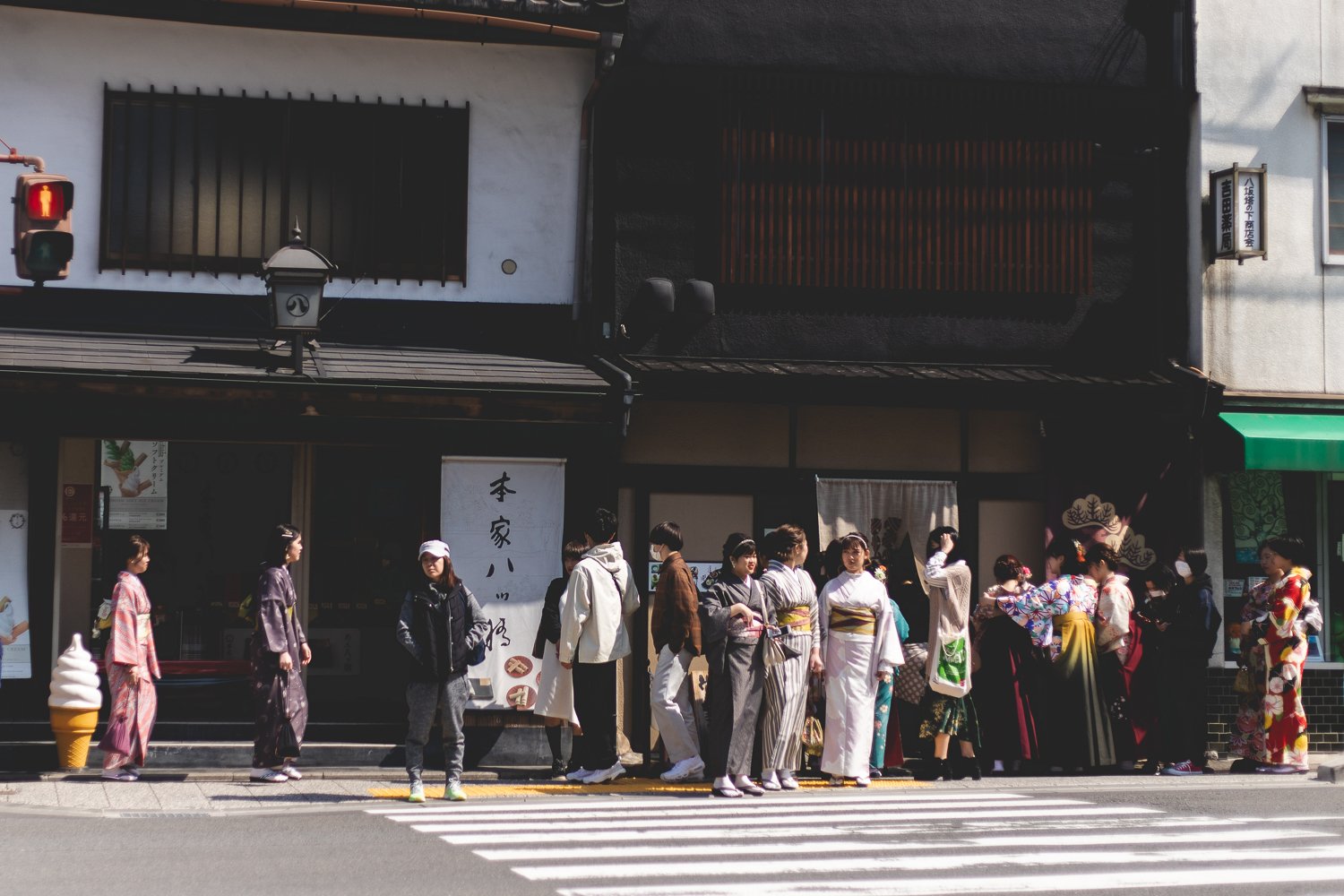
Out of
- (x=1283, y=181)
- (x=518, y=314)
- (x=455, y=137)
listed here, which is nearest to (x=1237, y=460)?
(x=1283, y=181)

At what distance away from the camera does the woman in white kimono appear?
12695 millimetres

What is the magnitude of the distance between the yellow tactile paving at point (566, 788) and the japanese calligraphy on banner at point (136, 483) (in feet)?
11.7

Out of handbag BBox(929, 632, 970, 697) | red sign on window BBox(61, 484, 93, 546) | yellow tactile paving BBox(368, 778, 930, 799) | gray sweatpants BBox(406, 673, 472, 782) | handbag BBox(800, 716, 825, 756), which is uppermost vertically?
red sign on window BBox(61, 484, 93, 546)

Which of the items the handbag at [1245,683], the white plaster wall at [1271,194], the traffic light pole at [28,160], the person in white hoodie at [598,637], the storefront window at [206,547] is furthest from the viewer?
the white plaster wall at [1271,194]

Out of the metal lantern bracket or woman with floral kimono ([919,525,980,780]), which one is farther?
the metal lantern bracket

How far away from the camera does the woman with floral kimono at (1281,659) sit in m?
14.0

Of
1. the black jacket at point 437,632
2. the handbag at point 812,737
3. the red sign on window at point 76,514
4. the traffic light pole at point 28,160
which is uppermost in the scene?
the traffic light pole at point 28,160

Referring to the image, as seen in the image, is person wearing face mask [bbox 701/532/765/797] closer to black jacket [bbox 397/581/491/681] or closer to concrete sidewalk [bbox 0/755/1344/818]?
concrete sidewalk [bbox 0/755/1344/818]

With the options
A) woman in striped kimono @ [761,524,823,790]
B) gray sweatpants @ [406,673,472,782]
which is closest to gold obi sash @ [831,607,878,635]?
woman in striped kimono @ [761,524,823,790]

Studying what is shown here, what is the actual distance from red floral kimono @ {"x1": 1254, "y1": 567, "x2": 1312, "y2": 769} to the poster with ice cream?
1055 centimetres

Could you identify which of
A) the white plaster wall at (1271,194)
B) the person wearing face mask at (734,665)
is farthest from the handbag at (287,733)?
the white plaster wall at (1271,194)

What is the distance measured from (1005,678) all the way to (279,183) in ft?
25.3

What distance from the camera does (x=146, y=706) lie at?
41.8 ft

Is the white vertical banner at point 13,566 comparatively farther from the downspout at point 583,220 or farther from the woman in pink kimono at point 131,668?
the downspout at point 583,220
